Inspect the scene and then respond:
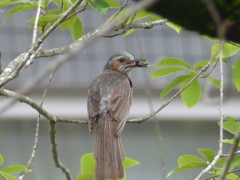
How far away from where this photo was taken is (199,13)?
7.20 ft

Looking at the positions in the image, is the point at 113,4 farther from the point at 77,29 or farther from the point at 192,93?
the point at 192,93

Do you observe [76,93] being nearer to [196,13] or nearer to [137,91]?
[137,91]

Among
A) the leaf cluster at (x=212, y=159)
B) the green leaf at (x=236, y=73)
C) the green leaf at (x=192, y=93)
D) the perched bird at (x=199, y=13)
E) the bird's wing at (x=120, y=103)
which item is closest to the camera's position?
the perched bird at (x=199, y=13)

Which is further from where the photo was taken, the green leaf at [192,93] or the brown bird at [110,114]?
the brown bird at [110,114]

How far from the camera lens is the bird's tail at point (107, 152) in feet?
15.0

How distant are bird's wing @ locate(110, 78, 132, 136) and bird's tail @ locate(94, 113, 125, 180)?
0.25 ft

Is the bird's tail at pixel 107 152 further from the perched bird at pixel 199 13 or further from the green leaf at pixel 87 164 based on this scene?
the perched bird at pixel 199 13

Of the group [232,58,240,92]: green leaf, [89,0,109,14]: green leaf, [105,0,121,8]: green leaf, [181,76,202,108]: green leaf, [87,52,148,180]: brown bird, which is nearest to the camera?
[232,58,240,92]: green leaf

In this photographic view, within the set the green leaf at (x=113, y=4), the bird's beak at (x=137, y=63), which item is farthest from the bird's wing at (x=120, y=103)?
the green leaf at (x=113, y=4)

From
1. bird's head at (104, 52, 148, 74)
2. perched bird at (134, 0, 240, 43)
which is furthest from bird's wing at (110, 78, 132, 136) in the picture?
perched bird at (134, 0, 240, 43)

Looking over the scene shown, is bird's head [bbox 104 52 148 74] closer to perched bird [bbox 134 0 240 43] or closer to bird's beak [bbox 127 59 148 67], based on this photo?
bird's beak [bbox 127 59 148 67]

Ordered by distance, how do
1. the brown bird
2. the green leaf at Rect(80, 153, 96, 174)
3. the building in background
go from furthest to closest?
the building in background
the brown bird
the green leaf at Rect(80, 153, 96, 174)

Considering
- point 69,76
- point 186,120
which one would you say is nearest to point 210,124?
point 186,120

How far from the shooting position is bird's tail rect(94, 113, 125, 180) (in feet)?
15.0
